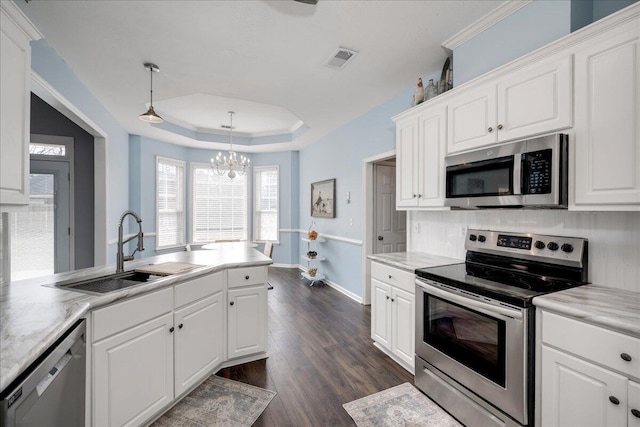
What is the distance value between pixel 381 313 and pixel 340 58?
8.21ft

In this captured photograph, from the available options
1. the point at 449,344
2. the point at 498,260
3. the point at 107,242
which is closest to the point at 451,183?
the point at 498,260

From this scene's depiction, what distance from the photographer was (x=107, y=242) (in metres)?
3.89

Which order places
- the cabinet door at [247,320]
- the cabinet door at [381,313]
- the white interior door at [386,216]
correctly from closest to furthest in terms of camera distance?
the cabinet door at [247,320] → the cabinet door at [381,313] → the white interior door at [386,216]

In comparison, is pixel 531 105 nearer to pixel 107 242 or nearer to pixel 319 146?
pixel 319 146

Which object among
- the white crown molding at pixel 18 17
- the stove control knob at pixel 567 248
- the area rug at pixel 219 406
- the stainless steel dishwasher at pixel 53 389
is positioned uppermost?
the white crown molding at pixel 18 17

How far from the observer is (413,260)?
2738mm

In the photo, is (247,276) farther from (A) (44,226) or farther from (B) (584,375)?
(A) (44,226)

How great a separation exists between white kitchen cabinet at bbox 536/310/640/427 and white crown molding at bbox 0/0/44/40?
3102 millimetres

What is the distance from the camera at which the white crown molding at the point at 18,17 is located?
4.57 feet

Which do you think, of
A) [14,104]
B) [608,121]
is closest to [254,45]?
[14,104]

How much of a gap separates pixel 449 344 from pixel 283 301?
287 centimetres

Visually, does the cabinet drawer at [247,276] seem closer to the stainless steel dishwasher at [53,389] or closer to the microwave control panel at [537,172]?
the stainless steel dishwasher at [53,389]

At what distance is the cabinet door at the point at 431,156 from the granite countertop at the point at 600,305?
1.14m

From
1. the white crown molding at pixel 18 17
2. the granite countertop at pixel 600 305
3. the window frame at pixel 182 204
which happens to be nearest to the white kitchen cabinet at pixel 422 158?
the granite countertop at pixel 600 305
